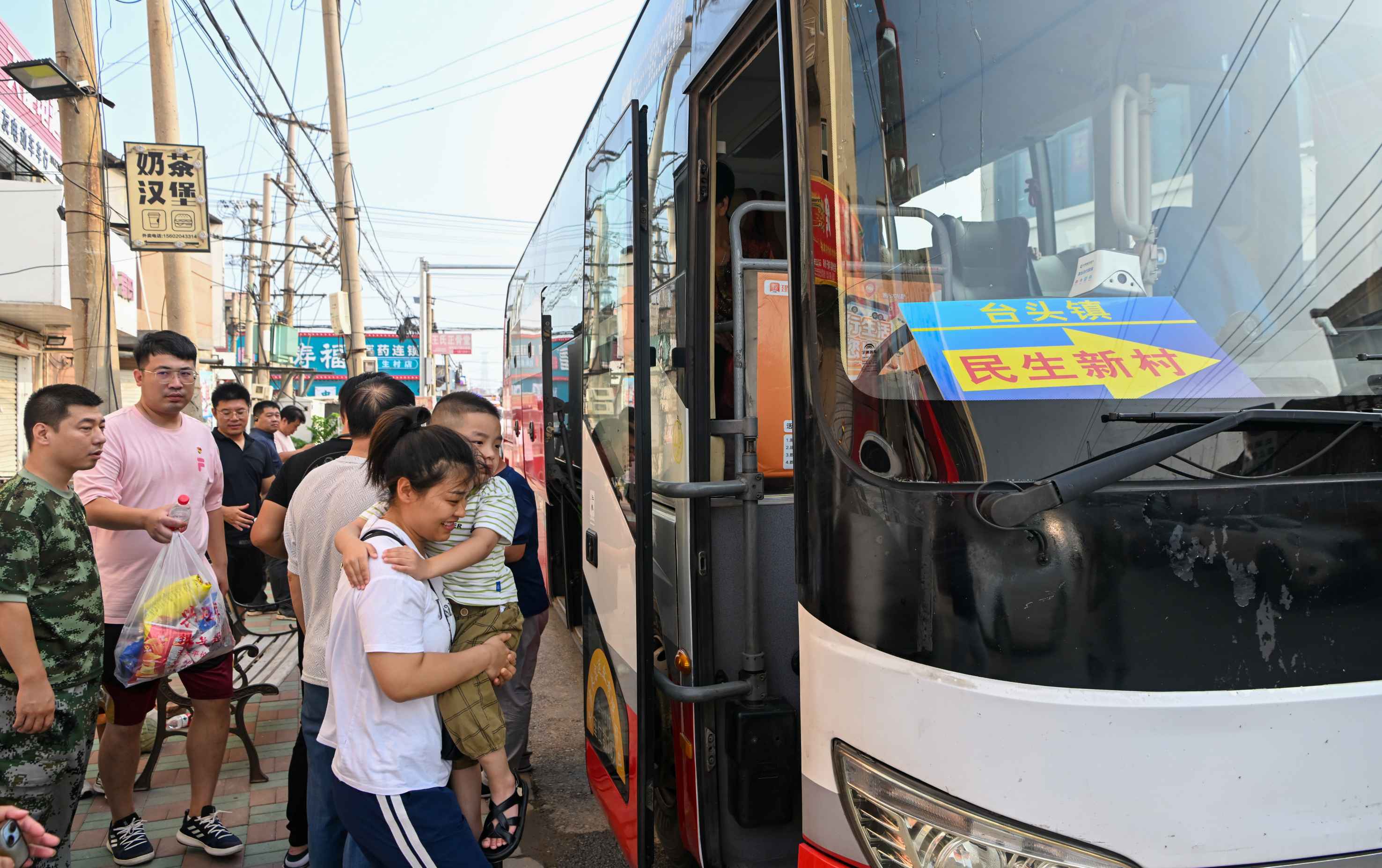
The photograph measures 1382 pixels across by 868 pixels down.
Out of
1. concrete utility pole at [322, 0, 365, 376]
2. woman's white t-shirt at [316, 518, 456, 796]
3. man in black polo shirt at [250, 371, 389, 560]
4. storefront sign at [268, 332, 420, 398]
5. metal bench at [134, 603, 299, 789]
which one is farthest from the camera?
storefront sign at [268, 332, 420, 398]

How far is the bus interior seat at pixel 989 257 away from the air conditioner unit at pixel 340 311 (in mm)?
15118

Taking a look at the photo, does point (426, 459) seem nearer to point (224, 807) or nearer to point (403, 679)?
point (403, 679)

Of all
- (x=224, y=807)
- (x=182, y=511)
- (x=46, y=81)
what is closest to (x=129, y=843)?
(x=224, y=807)

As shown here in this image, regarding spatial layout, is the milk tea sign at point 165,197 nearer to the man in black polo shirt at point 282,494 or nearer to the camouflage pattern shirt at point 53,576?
the man in black polo shirt at point 282,494

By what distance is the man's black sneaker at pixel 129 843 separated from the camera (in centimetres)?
341

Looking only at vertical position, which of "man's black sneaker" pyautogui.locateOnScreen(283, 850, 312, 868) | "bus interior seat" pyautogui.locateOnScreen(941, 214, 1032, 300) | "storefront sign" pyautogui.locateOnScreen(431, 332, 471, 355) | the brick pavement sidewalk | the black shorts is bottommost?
the brick pavement sidewalk

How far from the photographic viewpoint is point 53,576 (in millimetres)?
2803

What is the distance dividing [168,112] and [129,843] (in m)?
6.40

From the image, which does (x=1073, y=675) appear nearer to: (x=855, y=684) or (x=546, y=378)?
(x=855, y=684)

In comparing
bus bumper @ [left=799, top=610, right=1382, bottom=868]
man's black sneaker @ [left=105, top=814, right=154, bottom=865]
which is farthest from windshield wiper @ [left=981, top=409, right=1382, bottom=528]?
man's black sneaker @ [left=105, top=814, right=154, bottom=865]

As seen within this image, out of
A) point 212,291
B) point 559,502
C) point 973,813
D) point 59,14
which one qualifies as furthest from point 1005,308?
point 212,291

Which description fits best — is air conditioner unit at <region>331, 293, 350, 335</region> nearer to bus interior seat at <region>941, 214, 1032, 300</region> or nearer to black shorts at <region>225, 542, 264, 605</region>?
black shorts at <region>225, 542, 264, 605</region>

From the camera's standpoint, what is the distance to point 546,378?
5.25 metres

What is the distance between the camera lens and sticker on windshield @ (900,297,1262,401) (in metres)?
1.57
